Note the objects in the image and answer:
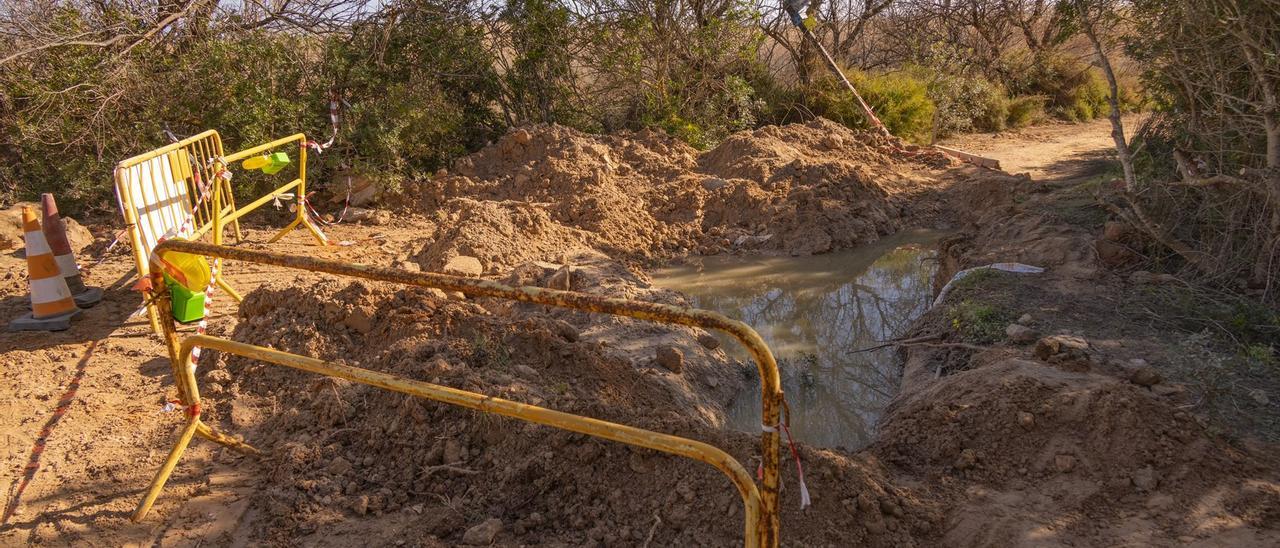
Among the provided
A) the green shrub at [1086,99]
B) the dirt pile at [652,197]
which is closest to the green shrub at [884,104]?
the dirt pile at [652,197]

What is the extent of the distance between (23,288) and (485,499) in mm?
5263

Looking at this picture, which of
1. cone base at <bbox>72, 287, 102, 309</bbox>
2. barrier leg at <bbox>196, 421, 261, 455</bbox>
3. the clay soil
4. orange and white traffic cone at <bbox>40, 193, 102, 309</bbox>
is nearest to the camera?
the clay soil

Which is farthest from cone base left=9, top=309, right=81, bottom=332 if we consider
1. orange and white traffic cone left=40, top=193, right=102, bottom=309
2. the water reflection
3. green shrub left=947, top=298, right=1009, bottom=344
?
green shrub left=947, top=298, right=1009, bottom=344

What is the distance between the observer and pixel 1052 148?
12.9 metres

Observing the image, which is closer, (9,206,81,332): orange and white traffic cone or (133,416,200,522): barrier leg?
(133,416,200,522): barrier leg

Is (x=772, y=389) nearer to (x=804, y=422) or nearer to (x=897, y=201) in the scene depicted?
(x=804, y=422)

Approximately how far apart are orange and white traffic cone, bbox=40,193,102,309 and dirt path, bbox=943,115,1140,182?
34.8ft

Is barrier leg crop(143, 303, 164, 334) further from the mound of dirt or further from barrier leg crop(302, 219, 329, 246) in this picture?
barrier leg crop(302, 219, 329, 246)

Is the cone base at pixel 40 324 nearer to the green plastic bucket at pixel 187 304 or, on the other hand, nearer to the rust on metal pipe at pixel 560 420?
the green plastic bucket at pixel 187 304

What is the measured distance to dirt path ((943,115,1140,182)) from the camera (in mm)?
10973

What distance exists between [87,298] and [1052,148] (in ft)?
43.0

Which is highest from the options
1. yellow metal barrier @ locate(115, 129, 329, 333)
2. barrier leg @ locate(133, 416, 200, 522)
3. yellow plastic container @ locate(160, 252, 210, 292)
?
yellow metal barrier @ locate(115, 129, 329, 333)

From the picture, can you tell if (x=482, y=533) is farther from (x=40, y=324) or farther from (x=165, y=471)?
(x=40, y=324)

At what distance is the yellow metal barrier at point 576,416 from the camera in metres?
2.29
